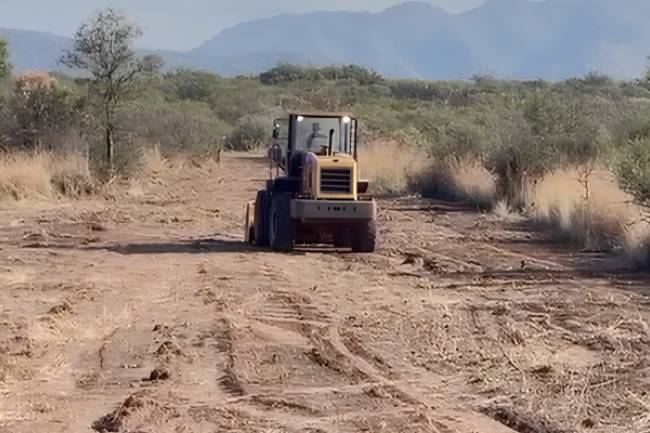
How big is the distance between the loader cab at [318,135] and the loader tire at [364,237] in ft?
4.50

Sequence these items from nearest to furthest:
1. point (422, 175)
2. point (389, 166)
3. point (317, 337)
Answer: point (317, 337) < point (422, 175) < point (389, 166)

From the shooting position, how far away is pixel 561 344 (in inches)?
486

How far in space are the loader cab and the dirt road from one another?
1.70 meters

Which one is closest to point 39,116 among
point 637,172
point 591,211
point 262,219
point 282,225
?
point 262,219

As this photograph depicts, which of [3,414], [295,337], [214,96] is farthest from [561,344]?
[214,96]

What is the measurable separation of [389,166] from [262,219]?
17321mm

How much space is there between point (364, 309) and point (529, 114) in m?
18.5

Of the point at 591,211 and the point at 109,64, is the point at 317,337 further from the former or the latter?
the point at 109,64

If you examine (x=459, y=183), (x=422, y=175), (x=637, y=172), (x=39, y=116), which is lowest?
(x=459, y=183)

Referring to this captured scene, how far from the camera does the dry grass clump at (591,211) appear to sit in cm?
2047

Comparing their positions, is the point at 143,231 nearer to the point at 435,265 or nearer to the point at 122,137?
the point at 435,265

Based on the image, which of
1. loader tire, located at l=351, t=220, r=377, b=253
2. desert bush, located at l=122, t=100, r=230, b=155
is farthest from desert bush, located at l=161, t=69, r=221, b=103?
loader tire, located at l=351, t=220, r=377, b=253

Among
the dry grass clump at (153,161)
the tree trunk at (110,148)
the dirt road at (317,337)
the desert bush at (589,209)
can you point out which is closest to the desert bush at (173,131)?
the dry grass clump at (153,161)

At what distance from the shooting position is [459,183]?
33.3 meters
